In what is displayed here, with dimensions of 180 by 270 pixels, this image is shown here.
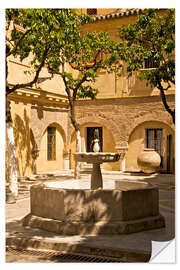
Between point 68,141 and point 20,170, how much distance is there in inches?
168

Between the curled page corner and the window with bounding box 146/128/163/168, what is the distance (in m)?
10.5

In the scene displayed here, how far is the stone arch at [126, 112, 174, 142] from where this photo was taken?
49.5 ft

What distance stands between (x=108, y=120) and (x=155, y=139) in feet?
7.38

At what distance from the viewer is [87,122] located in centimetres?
1683

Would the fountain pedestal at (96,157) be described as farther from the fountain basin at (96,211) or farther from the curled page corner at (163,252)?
the curled page corner at (163,252)

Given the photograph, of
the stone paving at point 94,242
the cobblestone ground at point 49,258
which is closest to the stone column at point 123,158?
the stone paving at point 94,242

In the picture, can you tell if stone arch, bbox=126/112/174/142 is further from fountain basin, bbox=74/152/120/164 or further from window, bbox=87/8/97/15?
fountain basin, bbox=74/152/120/164

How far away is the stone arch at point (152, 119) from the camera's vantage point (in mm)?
15086

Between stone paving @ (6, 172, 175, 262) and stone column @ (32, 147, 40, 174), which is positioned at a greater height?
stone column @ (32, 147, 40, 174)

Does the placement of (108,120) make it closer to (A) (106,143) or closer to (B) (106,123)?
(B) (106,123)

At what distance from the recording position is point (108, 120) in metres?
16.4

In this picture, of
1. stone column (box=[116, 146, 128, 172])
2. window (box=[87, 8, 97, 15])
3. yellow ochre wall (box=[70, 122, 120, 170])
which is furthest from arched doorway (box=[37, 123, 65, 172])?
window (box=[87, 8, 97, 15])

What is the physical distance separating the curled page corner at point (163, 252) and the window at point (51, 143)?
11101mm

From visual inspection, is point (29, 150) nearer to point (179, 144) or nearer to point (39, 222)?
point (39, 222)
